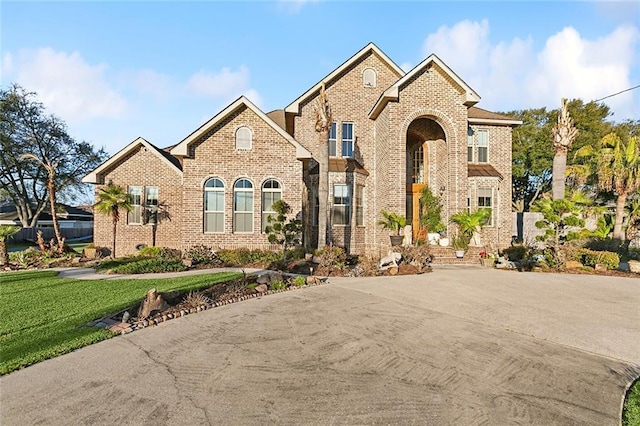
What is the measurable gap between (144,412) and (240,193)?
12644mm

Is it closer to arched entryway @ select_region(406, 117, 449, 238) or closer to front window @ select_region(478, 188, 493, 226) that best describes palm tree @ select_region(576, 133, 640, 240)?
front window @ select_region(478, 188, 493, 226)

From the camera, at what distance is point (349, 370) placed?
4078 millimetres

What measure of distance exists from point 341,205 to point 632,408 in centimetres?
1367

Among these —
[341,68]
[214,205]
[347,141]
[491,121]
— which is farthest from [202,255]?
[491,121]

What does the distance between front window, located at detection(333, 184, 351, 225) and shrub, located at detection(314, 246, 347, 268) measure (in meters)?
4.11

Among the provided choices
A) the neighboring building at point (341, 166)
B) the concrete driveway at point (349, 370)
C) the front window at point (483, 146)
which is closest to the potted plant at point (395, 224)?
the neighboring building at point (341, 166)

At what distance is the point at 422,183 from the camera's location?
56.3 ft

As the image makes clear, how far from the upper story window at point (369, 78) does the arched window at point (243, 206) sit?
8.83 m

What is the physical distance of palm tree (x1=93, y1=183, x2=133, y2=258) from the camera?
14.6 metres

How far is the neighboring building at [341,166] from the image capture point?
1506 centimetres

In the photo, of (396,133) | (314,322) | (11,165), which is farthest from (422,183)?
(11,165)

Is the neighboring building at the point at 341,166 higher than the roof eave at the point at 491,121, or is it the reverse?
the roof eave at the point at 491,121

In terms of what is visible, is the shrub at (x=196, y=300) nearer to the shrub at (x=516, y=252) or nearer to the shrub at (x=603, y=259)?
the shrub at (x=516, y=252)

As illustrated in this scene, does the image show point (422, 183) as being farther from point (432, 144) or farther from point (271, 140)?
point (271, 140)
